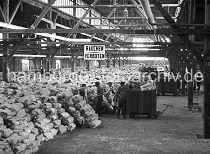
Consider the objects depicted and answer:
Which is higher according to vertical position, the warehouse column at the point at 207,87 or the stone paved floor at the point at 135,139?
the warehouse column at the point at 207,87

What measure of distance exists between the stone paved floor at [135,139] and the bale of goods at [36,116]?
0.35m

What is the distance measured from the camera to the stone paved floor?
812 cm

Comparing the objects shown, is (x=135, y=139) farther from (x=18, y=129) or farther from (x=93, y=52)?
(x=93, y=52)

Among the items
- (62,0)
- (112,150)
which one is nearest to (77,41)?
(62,0)

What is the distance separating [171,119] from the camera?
13.0 m

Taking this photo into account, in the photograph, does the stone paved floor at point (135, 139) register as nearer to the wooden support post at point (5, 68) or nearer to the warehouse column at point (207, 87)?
the warehouse column at point (207, 87)

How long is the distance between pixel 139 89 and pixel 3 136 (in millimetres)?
7188

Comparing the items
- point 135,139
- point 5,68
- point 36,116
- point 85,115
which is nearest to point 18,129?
point 36,116

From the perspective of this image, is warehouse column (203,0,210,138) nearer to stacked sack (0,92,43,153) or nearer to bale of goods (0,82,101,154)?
bale of goods (0,82,101,154)

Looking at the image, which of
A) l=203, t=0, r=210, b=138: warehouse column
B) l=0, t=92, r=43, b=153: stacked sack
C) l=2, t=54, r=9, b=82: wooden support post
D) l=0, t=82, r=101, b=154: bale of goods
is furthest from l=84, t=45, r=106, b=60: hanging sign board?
l=2, t=54, r=9, b=82: wooden support post

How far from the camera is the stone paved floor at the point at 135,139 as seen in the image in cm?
812

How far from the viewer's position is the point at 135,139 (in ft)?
30.3

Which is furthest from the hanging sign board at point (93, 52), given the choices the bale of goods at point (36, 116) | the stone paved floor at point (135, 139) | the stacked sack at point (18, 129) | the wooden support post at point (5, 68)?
the wooden support post at point (5, 68)

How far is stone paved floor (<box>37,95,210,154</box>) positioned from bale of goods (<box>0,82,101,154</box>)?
0.35m
